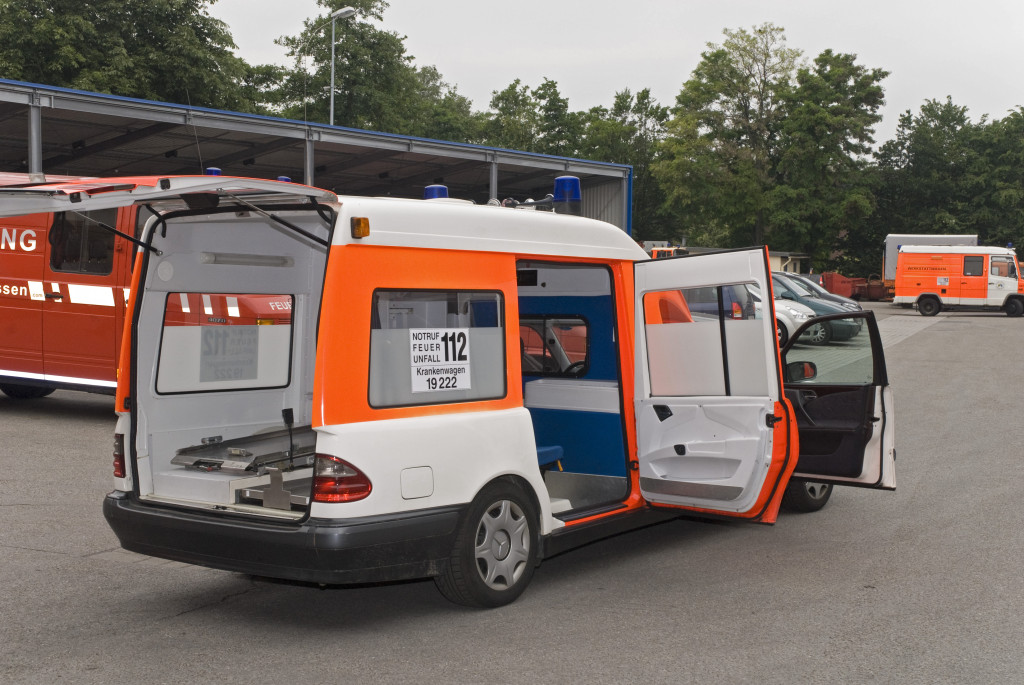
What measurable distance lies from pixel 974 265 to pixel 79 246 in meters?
33.9

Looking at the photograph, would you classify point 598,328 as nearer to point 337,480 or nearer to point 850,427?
point 850,427

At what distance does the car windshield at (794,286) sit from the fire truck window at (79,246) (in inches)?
608

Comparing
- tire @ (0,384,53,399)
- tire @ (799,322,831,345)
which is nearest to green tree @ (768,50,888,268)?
tire @ (799,322,831,345)

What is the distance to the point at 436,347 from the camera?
16.6ft

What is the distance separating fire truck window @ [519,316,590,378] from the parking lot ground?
1.16 metres

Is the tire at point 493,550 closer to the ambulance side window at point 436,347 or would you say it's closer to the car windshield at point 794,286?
the ambulance side window at point 436,347

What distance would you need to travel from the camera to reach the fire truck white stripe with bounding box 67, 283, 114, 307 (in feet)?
36.1

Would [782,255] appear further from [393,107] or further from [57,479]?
[57,479]

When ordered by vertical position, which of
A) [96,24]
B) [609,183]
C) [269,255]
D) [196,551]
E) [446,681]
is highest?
[96,24]

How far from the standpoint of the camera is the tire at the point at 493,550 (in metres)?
5.00

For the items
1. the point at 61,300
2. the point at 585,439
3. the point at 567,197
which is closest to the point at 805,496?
the point at 585,439

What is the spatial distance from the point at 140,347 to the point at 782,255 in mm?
53706

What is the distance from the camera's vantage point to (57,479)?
8.51 meters

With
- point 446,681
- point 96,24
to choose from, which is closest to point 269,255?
point 446,681
